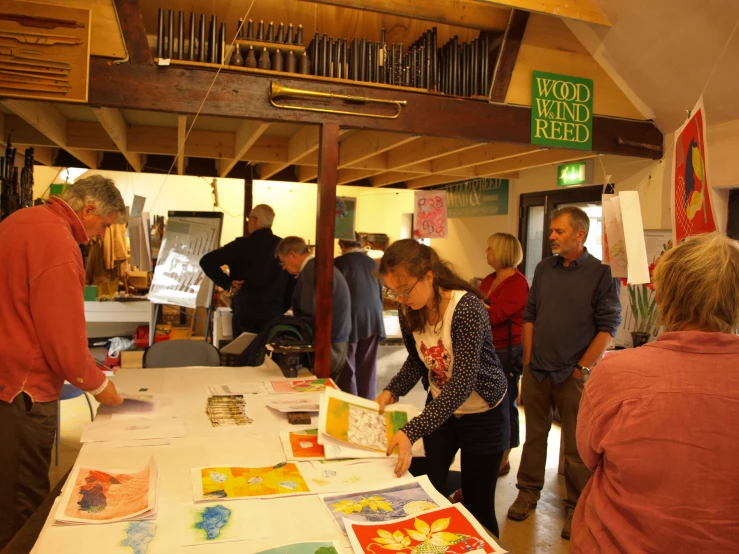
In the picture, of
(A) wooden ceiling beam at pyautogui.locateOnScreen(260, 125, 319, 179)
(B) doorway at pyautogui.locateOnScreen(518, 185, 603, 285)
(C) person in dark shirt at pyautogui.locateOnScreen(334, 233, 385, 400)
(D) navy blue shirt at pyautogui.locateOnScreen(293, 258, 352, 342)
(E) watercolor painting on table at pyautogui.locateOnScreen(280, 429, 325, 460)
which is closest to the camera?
(E) watercolor painting on table at pyautogui.locateOnScreen(280, 429, 325, 460)

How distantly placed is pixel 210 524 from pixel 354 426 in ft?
2.40

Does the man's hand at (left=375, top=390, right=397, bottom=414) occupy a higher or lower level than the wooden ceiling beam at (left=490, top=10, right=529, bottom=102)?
lower

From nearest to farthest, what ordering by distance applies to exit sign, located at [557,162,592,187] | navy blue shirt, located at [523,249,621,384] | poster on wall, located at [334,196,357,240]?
1. navy blue shirt, located at [523,249,621,384]
2. exit sign, located at [557,162,592,187]
3. poster on wall, located at [334,196,357,240]

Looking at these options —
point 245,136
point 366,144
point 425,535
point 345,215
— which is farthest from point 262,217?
point 425,535

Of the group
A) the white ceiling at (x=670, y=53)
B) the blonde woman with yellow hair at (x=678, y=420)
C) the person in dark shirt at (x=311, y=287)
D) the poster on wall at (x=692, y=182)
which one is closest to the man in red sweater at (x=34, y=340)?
the blonde woman with yellow hair at (x=678, y=420)

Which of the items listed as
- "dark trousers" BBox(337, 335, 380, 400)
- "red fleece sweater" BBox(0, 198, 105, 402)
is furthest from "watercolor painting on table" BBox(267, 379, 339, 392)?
"dark trousers" BBox(337, 335, 380, 400)

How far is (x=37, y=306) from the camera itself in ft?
6.85

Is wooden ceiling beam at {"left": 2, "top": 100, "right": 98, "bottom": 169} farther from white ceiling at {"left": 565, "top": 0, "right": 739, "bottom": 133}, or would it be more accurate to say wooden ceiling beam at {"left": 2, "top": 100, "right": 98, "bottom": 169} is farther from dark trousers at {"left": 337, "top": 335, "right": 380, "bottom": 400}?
white ceiling at {"left": 565, "top": 0, "right": 739, "bottom": 133}

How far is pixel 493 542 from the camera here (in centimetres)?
150

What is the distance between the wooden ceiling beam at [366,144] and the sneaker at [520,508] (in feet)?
8.36

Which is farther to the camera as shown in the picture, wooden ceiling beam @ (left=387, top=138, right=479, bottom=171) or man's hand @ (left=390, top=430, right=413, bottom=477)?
wooden ceiling beam @ (left=387, top=138, right=479, bottom=171)

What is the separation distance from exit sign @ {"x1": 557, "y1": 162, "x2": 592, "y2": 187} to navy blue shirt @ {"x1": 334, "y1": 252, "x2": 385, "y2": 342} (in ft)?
7.40

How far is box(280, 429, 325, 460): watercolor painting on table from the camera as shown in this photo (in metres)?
2.06

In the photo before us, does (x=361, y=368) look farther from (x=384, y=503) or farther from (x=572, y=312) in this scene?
(x=384, y=503)
